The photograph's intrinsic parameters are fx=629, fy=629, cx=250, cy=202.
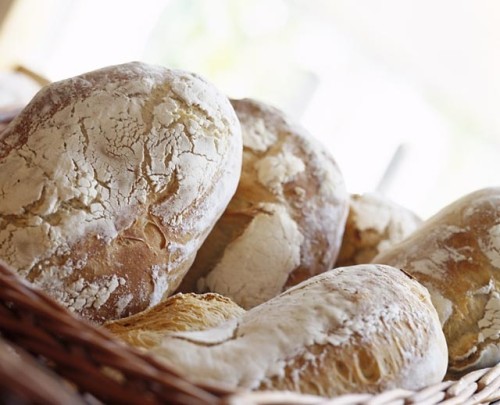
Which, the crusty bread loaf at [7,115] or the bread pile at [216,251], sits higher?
the bread pile at [216,251]

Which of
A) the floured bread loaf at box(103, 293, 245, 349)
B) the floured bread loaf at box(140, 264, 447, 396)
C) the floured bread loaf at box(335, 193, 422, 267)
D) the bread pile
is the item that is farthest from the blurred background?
the floured bread loaf at box(140, 264, 447, 396)

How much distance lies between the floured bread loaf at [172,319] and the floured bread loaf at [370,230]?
512 millimetres

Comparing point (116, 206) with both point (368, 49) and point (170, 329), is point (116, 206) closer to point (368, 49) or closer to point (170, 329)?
point (170, 329)

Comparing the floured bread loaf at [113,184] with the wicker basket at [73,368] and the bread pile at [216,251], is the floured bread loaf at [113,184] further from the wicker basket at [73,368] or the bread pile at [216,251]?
the wicker basket at [73,368]

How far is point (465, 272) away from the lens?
100 centimetres

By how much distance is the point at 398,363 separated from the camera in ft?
2.24

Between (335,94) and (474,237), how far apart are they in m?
5.40

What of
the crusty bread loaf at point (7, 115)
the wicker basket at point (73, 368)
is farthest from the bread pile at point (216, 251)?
the crusty bread loaf at point (7, 115)

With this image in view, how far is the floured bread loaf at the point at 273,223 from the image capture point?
110 cm

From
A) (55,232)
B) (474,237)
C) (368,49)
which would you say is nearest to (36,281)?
(55,232)

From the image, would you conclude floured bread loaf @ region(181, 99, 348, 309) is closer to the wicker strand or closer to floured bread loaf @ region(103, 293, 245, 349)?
floured bread loaf @ region(103, 293, 245, 349)

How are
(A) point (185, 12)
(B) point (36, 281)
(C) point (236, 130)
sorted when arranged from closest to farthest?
(B) point (36, 281) → (C) point (236, 130) → (A) point (185, 12)

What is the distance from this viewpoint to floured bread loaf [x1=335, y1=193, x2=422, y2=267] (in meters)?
1.34

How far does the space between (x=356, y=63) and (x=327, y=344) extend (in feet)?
19.2
